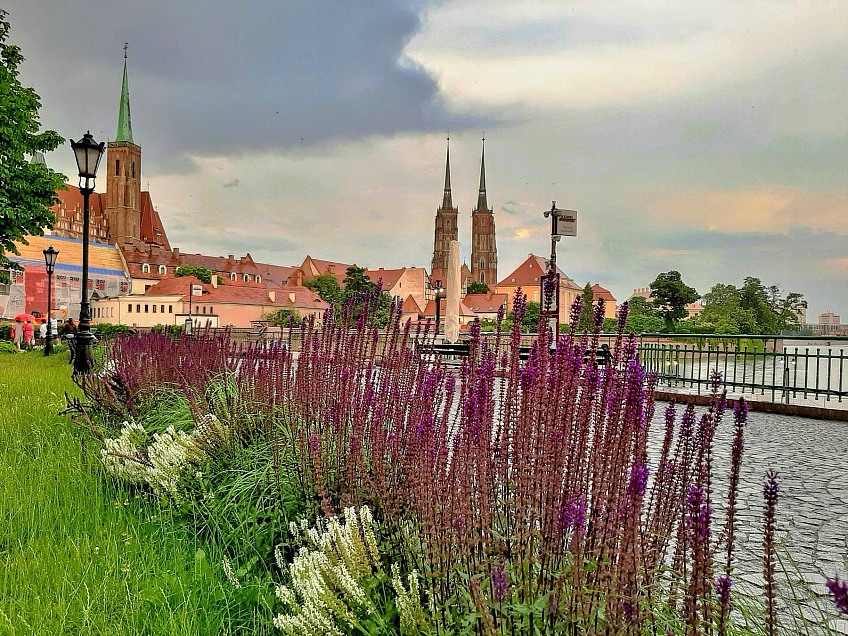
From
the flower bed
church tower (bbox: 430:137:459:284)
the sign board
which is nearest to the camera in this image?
the flower bed

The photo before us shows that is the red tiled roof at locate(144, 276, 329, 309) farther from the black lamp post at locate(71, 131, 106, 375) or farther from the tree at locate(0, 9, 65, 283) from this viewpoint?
the black lamp post at locate(71, 131, 106, 375)

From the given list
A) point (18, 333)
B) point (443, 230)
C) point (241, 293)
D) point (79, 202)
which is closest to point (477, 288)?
point (443, 230)

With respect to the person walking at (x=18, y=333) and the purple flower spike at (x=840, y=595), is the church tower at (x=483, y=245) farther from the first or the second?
the purple flower spike at (x=840, y=595)

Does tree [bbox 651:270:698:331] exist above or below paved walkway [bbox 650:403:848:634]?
above

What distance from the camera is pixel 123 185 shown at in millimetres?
101062

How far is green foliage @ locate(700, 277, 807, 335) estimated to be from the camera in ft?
158

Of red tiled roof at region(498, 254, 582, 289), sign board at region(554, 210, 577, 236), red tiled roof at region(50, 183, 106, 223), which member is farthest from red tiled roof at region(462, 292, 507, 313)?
sign board at region(554, 210, 577, 236)

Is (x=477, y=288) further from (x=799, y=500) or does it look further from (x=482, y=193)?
(x=799, y=500)

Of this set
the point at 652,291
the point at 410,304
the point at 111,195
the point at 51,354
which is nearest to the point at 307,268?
the point at 410,304

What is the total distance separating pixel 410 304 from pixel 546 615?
98.1 metres

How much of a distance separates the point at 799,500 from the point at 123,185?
364 feet

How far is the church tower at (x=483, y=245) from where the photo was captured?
13250cm

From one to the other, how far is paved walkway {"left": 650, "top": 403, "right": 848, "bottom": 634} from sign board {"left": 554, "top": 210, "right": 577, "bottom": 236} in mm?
8908

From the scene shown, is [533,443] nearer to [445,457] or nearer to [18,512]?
[445,457]
